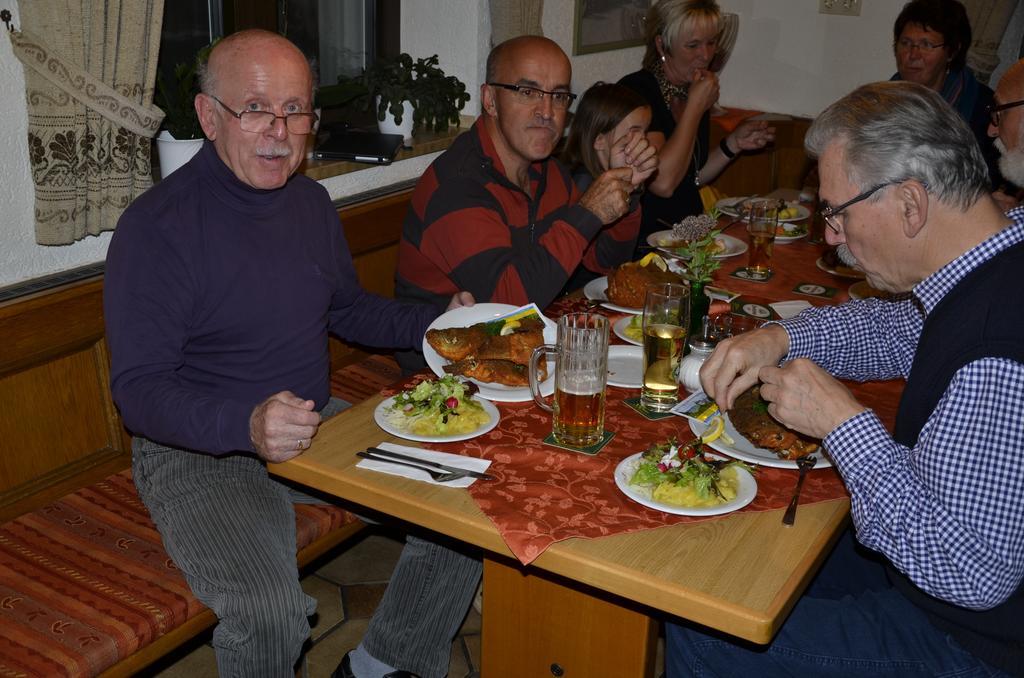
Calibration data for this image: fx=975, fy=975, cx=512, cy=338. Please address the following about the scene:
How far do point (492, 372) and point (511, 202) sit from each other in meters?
0.81

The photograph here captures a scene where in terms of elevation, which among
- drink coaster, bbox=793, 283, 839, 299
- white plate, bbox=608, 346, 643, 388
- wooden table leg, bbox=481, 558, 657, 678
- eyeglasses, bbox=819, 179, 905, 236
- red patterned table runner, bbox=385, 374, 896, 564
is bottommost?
wooden table leg, bbox=481, 558, 657, 678

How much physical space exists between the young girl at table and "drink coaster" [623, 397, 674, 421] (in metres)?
1.03

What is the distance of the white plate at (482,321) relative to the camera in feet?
6.44

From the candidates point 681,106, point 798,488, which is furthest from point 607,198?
point 681,106

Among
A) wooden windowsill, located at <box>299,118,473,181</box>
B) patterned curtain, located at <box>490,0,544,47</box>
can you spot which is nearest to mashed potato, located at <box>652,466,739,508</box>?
wooden windowsill, located at <box>299,118,473,181</box>

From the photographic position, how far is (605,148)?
3.11 metres

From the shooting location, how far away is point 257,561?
77.3 inches

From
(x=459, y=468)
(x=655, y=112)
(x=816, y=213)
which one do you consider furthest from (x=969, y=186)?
(x=655, y=112)

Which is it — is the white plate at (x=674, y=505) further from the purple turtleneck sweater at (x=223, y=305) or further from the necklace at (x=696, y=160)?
the necklace at (x=696, y=160)

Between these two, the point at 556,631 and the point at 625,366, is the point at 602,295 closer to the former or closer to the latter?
the point at 625,366

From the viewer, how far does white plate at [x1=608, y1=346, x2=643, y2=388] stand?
207 cm

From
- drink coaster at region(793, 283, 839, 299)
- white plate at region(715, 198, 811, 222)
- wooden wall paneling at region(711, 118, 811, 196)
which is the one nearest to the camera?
drink coaster at region(793, 283, 839, 299)

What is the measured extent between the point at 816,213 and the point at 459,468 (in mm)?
2091

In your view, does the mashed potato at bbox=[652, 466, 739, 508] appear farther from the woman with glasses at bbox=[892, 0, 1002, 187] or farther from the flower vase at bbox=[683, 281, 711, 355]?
the woman with glasses at bbox=[892, 0, 1002, 187]
